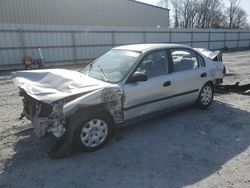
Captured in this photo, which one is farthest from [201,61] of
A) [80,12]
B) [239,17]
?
[239,17]

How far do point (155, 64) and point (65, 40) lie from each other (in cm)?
1230

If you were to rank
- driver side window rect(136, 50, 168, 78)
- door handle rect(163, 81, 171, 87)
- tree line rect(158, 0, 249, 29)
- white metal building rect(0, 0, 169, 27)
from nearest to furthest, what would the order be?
driver side window rect(136, 50, 168, 78) → door handle rect(163, 81, 171, 87) → white metal building rect(0, 0, 169, 27) → tree line rect(158, 0, 249, 29)

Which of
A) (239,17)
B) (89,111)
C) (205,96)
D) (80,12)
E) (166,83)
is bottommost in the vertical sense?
(205,96)

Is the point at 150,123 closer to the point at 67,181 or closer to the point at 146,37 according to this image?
the point at 67,181

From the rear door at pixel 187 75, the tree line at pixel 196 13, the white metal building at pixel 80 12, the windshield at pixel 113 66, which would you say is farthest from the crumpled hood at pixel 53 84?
the tree line at pixel 196 13

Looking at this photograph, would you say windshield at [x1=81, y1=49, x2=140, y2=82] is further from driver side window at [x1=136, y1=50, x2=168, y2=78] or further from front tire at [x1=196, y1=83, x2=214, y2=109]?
front tire at [x1=196, y1=83, x2=214, y2=109]

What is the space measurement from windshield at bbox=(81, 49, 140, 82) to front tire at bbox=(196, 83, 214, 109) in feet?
7.01

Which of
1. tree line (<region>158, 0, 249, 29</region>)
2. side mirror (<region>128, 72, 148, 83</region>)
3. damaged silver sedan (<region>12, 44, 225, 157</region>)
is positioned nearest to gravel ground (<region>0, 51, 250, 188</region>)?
damaged silver sedan (<region>12, 44, 225, 157</region>)

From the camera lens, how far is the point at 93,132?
133 inches

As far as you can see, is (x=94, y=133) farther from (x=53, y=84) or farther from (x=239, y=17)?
(x=239, y=17)

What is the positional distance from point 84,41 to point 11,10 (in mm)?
6273

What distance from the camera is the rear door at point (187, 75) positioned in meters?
4.49

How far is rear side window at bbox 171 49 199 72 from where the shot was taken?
4.54 metres

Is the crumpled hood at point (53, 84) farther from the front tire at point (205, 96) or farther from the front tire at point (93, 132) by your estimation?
the front tire at point (205, 96)
